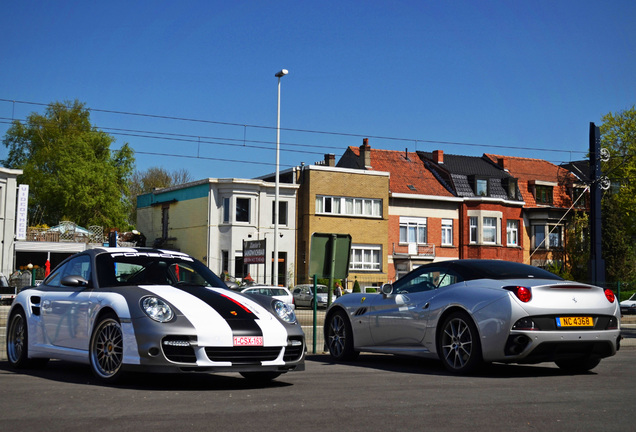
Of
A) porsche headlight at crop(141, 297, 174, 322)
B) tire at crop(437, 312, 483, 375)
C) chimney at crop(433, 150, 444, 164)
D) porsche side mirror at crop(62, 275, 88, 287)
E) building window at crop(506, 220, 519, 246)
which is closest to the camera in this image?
porsche headlight at crop(141, 297, 174, 322)

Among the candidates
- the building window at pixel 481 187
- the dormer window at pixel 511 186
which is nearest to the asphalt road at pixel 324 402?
the building window at pixel 481 187

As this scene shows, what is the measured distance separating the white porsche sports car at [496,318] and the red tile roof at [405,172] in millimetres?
45758

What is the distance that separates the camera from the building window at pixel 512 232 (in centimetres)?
5959

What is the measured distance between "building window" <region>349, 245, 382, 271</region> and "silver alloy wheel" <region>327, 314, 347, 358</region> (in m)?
41.6

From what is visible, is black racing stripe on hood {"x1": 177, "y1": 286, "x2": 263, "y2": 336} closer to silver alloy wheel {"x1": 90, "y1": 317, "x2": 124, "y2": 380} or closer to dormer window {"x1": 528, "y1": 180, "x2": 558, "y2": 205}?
silver alloy wheel {"x1": 90, "y1": 317, "x2": 124, "y2": 380}

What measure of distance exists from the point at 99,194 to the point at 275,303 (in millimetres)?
59258

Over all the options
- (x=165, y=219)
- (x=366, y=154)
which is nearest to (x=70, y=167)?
(x=165, y=219)

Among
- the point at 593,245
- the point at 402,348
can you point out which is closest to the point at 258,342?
the point at 402,348

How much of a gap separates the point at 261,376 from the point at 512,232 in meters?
53.4

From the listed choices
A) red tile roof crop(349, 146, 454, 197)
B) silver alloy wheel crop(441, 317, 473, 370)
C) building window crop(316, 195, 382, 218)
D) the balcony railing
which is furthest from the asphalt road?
red tile roof crop(349, 146, 454, 197)

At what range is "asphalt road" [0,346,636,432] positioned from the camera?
5598 millimetres

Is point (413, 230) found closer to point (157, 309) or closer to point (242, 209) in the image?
point (242, 209)

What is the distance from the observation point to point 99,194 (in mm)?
65250

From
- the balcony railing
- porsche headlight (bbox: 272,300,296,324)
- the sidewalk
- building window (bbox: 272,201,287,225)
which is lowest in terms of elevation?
the sidewalk
